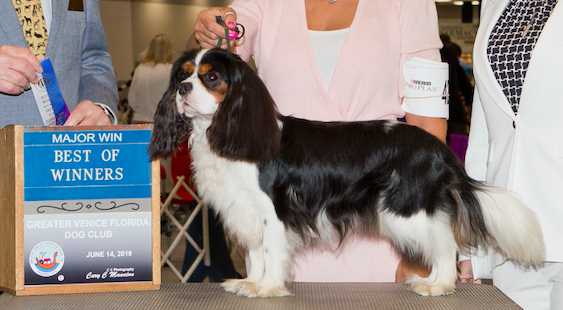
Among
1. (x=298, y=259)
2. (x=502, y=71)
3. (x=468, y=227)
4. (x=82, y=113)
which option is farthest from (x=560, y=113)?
(x=82, y=113)

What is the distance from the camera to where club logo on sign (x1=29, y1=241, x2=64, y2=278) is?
195cm

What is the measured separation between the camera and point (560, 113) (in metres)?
2.11

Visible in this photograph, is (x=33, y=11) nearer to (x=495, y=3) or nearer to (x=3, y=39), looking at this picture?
(x=3, y=39)

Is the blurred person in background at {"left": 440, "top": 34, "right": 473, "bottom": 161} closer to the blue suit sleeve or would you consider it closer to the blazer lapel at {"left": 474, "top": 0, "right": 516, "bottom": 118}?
the blazer lapel at {"left": 474, "top": 0, "right": 516, "bottom": 118}

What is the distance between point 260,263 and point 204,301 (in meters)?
0.21

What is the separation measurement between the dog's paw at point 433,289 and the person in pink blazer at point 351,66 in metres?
0.32

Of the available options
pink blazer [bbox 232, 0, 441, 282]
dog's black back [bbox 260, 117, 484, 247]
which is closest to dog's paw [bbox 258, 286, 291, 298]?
dog's black back [bbox 260, 117, 484, 247]

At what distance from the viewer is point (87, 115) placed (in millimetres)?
2131


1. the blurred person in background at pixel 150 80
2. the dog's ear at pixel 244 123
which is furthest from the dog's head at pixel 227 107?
the blurred person in background at pixel 150 80

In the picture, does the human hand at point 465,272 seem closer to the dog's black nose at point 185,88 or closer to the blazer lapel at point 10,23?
the dog's black nose at point 185,88

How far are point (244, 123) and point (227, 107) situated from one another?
7cm

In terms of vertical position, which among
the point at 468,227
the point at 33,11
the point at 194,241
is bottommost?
the point at 194,241

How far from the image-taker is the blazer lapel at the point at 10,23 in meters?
2.03

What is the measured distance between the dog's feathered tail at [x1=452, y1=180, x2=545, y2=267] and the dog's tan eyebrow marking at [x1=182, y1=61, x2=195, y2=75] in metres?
0.77
